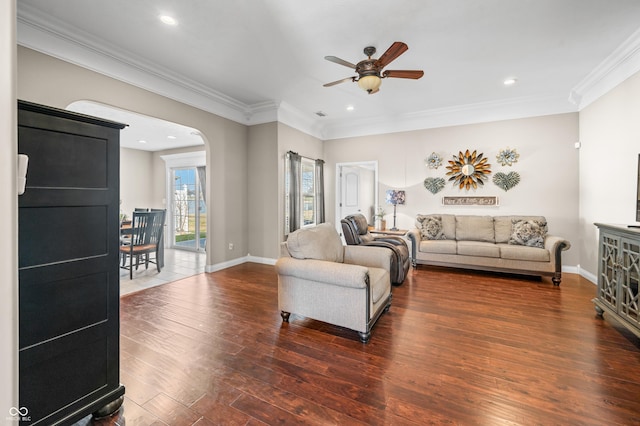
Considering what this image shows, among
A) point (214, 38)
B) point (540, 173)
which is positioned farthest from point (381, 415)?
point (540, 173)

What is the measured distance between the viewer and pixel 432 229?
498 cm

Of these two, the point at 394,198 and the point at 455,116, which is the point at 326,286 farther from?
the point at 455,116

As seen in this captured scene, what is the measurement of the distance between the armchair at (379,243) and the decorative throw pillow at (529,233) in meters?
1.90

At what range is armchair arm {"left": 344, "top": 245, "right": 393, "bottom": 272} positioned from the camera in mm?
3234

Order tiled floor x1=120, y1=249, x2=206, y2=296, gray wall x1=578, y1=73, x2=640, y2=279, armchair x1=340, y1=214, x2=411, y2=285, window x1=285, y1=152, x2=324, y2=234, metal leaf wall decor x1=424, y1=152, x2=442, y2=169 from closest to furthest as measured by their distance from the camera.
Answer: gray wall x1=578, y1=73, x2=640, y2=279 < armchair x1=340, y1=214, x2=411, y2=285 < tiled floor x1=120, y1=249, x2=206, y2=296 < window x1=285, y1=152, x2=324, y2=234 < metal leaf wall decor x1=424, y1=152, x2=442, y2=169

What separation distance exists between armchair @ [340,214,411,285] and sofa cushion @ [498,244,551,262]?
1.57 meters

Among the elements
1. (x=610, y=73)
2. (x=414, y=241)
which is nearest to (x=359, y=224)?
(x=414, y=241)

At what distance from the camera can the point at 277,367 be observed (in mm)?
2016

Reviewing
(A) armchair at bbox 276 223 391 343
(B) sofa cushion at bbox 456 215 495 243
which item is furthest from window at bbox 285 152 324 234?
(B) sofa cushion at bbox 456 215 495 243

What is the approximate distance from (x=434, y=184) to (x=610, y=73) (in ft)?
8.99

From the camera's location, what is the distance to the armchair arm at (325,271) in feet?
7.50

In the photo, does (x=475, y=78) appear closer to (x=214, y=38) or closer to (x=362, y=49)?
(x=362, y=49)

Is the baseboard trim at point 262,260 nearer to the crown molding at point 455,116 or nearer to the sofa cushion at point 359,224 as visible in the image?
the sofa cushion at point 359,224

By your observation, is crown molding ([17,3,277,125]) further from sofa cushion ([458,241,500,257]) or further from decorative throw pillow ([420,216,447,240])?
sofa cushion ([458,241,500,257])
